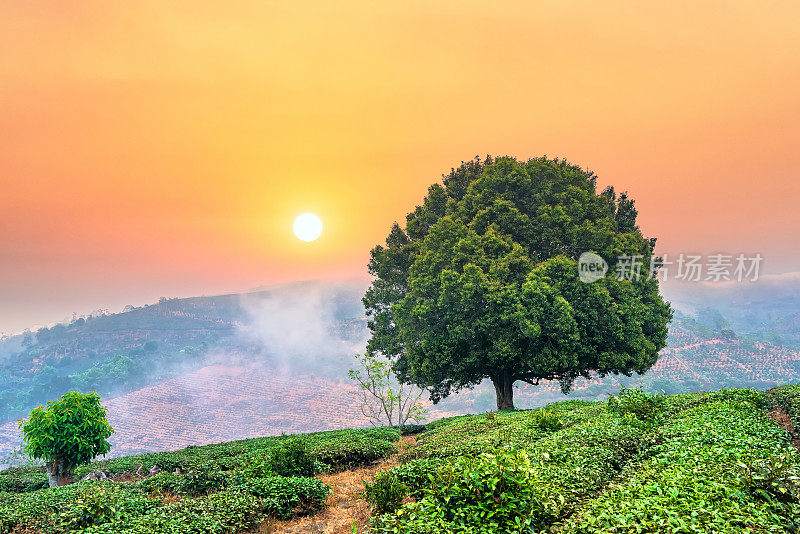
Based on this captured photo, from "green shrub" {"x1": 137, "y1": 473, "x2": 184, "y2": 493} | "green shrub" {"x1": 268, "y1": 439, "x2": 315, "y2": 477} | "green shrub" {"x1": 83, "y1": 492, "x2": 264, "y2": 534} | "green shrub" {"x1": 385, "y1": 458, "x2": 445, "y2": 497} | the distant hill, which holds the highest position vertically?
"green shrub" {"x1": 385, "y1": 458, "x2": 445, "y2": 497}

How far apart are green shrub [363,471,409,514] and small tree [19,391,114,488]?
12066mm

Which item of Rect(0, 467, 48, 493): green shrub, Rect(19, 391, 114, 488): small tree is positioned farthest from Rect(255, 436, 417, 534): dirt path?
Rect(0, 467, 48, 493): green shrub

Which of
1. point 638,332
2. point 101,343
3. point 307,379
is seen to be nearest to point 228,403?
point 307,379

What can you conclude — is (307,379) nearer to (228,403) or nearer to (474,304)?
(228,403)

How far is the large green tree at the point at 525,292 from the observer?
56.5ft

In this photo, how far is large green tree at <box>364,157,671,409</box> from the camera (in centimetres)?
1722

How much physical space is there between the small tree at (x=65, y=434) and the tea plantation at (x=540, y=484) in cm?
212

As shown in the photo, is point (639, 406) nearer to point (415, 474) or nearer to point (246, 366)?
point (415, 474)

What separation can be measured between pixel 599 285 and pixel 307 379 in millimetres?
99714

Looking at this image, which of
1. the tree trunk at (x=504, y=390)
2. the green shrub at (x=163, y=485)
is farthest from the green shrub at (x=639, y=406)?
the green shrub at (x=163, y=485)

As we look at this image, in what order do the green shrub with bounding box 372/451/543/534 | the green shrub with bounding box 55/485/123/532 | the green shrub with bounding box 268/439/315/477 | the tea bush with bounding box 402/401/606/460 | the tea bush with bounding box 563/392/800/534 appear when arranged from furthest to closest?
1. the green shrub with bounding box 268/439/315/477
2. the tea bush with bounding box 402/401/606/460
3. the green shrub with bounding box 55/485/123/532
4. the green shrub with bounding box 372/451/543/534
5. the tea bush with bounding box 563/392/800/534

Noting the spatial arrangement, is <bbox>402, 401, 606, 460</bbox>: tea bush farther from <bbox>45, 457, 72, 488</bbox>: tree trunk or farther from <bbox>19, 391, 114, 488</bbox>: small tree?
<bbox>45, 457, 72, 488</bbox>: tree trunk

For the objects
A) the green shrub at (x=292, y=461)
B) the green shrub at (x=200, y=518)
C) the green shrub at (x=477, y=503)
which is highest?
the green shrub at (x=477, y=503)

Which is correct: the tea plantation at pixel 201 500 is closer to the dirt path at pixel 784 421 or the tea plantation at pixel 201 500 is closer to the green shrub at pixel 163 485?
the green shrub at pixel 163 485
